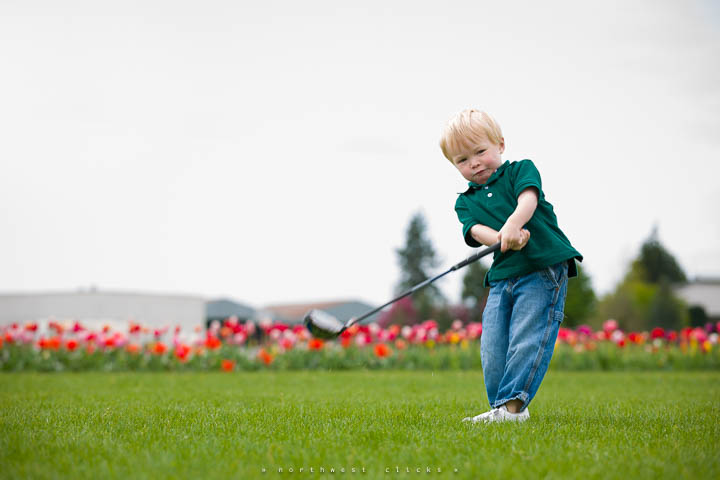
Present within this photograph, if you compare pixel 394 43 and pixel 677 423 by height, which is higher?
pixel 394 43

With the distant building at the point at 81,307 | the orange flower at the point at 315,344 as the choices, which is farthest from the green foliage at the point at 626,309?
the orange flower at the point at 315,344

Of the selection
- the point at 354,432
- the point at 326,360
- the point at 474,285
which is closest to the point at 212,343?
the point at 326,360

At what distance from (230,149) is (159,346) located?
3675mm

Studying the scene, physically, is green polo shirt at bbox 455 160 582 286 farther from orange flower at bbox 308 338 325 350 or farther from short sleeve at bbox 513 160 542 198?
orange flower at bbox 308 338 325 350

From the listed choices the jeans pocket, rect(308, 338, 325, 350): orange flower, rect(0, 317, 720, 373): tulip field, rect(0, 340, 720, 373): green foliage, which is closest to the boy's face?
the jeans pocket

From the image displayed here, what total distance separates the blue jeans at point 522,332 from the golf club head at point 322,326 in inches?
34.1

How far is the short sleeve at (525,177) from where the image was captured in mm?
3365

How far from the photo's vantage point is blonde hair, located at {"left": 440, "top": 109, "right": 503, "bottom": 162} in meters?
3.48

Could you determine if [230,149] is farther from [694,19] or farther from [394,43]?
[694,19]

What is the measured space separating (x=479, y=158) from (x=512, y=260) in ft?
1.92

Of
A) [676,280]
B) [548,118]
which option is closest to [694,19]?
[548,118]

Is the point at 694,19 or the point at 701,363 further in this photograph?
the point at 701,363

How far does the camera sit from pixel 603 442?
2.69m

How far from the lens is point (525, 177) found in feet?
11.2
